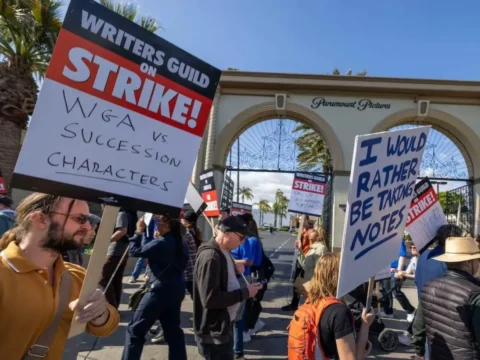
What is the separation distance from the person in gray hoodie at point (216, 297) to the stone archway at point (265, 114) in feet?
31.8

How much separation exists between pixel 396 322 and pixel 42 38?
11.7m

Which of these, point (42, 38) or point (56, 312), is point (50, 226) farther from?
point (42, 38)

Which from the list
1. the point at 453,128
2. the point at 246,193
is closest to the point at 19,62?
the point at 453,128

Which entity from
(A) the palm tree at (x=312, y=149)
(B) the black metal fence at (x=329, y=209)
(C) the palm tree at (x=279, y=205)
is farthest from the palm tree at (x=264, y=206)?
(B) the black metal fence at (x=329, y=209)

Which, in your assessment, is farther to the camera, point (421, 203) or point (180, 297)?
point (421, 203)

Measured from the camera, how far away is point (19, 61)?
1027 centimetres

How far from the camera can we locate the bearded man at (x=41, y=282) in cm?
144

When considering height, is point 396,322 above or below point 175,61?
below

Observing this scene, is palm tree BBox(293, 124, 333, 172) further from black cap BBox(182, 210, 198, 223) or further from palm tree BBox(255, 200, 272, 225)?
palm tree BBox(255, 200, 272, 225)

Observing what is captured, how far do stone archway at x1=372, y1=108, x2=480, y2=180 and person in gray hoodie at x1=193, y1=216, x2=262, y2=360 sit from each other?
10790 mm

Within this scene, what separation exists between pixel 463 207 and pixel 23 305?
48.0ft

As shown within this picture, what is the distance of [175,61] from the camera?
1812 mm

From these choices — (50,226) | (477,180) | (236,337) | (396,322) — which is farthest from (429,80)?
(50,226)

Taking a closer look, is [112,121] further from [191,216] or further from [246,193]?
[246,193]
